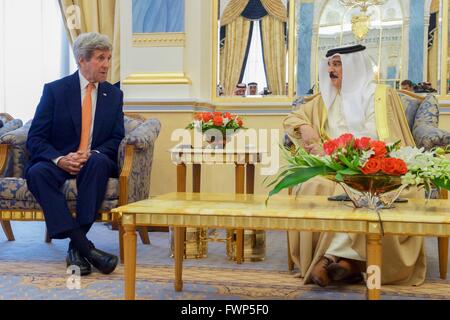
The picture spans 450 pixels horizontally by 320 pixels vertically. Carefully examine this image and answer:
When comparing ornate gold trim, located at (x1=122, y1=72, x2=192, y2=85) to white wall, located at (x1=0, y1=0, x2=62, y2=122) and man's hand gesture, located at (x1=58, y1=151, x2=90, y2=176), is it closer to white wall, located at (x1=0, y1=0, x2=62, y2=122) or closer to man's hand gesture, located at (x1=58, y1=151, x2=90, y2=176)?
white wall, located at (x1=0, y1=0, x2=62, y2=122)

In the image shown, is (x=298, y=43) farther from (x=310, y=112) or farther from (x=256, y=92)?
(x=310, y=112)

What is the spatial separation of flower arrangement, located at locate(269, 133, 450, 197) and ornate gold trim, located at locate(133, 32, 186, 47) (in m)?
3.19

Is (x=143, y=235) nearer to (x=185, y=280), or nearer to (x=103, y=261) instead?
(x=103, y=261)

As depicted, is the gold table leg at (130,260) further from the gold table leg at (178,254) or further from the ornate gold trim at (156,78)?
the ornate gold trim at (156,78)

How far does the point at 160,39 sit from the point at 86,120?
5.59 feet

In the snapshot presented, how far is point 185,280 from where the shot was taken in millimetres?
3387

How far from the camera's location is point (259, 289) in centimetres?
319

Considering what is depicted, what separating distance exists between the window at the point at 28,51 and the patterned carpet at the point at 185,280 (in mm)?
2481

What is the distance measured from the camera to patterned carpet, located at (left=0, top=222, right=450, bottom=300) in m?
3.06

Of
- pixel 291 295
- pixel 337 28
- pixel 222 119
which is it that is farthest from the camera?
pixel 337 28

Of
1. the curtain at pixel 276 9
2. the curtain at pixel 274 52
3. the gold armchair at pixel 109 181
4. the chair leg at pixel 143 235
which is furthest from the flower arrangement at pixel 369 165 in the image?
the curtain at pixel 276 9

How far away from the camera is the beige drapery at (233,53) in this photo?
19.5ft
